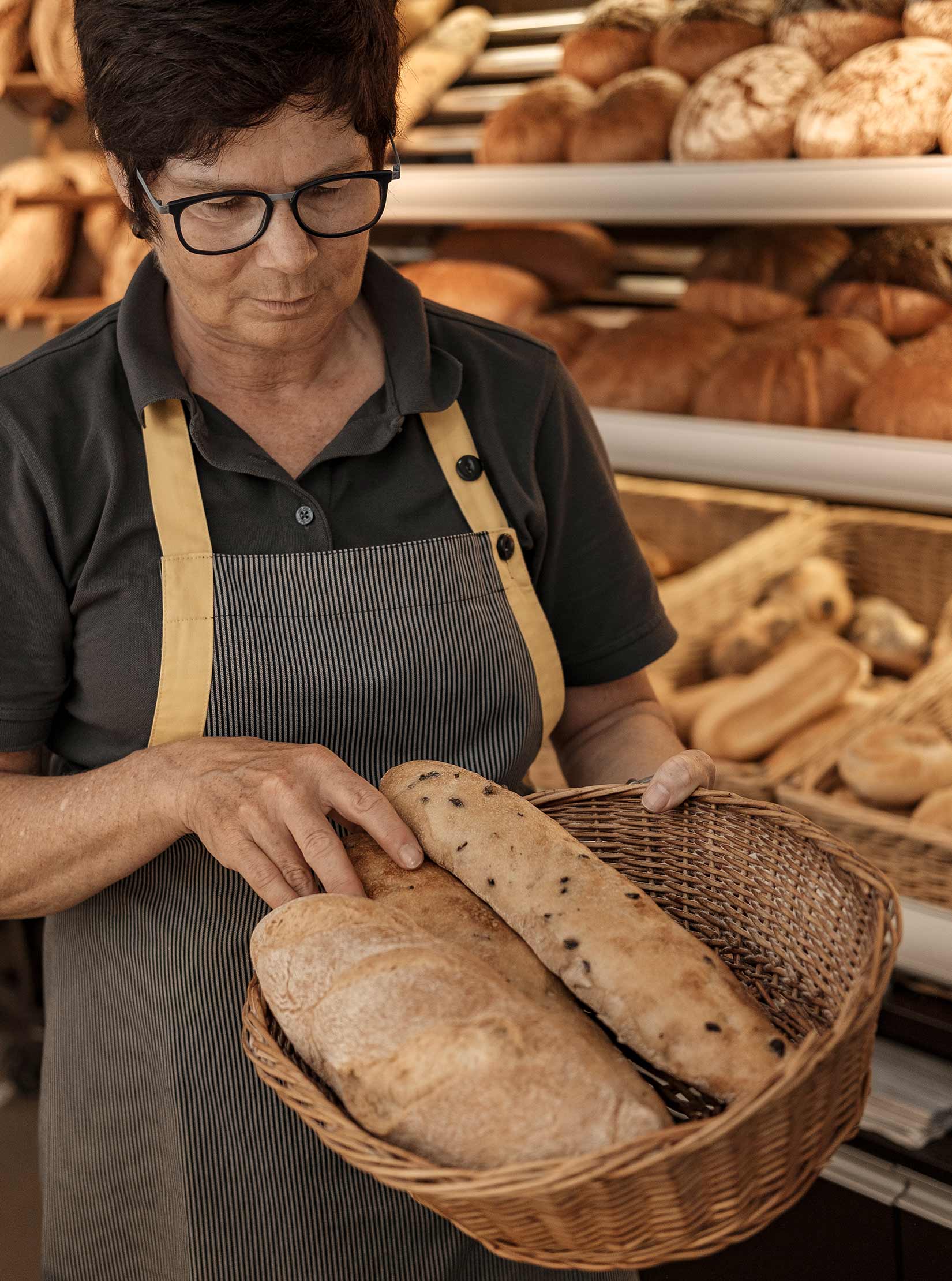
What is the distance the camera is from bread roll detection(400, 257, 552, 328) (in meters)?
2.23

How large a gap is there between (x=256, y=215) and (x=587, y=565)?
0.51m

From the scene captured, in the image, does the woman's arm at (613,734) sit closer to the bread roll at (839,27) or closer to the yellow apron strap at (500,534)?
the yellow apron strap at (500,534)

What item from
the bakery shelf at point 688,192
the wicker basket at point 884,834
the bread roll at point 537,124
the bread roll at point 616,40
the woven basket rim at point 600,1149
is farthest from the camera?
the bread roll at point 616,40

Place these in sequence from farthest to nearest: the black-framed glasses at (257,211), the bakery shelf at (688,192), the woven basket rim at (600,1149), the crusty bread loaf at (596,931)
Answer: the bakery shelf at (688,192) < the black-framed glasses at (257,211) < the crusty bread loaf at (596,931) < the woven basket rim at (600,1149)

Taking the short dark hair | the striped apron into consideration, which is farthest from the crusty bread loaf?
the short dark hair

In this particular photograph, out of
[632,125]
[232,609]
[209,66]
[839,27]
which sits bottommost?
[232,609]

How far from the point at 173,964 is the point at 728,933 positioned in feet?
1.62

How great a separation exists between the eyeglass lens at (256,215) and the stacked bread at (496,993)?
465 millimetres

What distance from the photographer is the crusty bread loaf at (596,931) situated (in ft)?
2.68

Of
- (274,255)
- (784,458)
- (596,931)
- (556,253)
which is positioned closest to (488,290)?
(556,253)

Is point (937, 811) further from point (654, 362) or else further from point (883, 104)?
point (883, 104)

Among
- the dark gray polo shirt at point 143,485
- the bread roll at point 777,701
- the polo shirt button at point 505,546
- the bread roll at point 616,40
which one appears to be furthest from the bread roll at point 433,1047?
the bread roll at point 616,40

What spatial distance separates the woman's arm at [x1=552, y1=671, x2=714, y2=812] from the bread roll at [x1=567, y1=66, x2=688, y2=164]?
106 centimetres

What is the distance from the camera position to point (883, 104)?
1.65 metres
